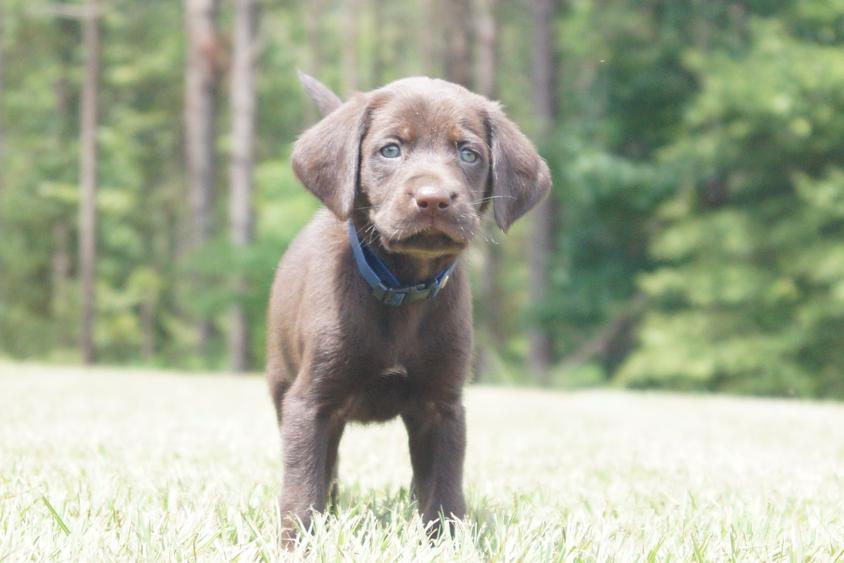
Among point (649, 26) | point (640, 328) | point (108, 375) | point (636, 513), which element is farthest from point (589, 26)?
point (636, 513)

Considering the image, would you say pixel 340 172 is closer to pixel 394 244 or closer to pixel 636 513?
pixel 394 244

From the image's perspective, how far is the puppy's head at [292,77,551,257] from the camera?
3.01 metres

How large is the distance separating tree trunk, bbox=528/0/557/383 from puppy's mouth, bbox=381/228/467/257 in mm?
13970

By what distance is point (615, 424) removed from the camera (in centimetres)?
788

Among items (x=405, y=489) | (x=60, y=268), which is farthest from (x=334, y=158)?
(x=60, y=268)

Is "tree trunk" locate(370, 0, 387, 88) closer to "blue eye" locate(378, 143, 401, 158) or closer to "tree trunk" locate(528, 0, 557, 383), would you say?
"tree trunk" locate(528, 0, 557, 383)

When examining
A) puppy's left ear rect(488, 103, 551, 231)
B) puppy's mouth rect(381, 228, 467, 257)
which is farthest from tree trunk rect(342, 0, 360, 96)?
puppy's mouth rect(381, 228, 467, 257)

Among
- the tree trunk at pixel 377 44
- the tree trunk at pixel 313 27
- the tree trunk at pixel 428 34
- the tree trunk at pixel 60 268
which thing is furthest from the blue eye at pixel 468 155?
the tree trunk at pixel 60 268

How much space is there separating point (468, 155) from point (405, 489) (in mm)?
1284

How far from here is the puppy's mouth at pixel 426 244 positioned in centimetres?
298

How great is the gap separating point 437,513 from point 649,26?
1567cm

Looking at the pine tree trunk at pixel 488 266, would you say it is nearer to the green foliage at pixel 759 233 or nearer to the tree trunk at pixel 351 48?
the green foliage at pixel 759 233

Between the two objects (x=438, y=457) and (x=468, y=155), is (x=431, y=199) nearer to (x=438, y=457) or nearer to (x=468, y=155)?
(x=468, y=155)

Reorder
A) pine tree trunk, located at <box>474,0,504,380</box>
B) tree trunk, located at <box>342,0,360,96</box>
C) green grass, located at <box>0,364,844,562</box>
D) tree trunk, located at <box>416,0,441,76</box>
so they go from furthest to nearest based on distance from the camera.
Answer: tree trunk, located at <box>416,0,441,76</box>
tree trunk, located at <box>342,0,360,96</box>
pine tree trunk, located at <box>474,0,504,380</box>
green grass, located at <box>0,364,844,562</box>
